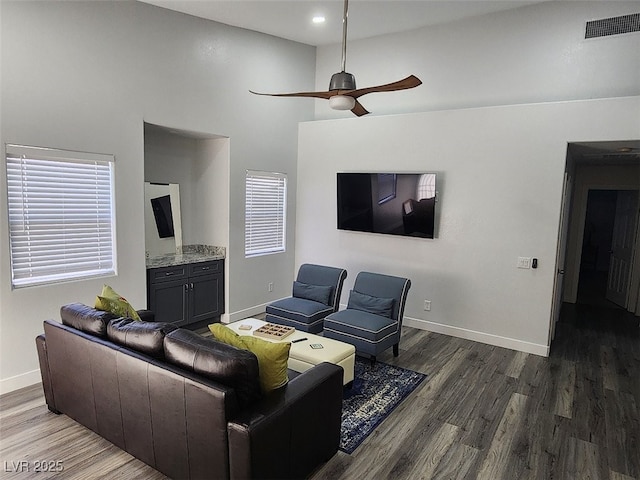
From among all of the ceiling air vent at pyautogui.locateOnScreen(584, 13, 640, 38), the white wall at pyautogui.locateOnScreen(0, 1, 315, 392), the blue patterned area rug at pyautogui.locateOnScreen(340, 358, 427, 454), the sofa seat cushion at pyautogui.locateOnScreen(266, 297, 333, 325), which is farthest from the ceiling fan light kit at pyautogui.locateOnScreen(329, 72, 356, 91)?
the ceiling air vent at pyautogui.locateOnScreen(584, 13, 640, 38)

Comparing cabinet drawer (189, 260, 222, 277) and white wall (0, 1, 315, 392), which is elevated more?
white wall (0, 1, 315, 392)

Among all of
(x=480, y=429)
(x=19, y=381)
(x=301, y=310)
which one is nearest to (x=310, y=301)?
(x=301, y=310)

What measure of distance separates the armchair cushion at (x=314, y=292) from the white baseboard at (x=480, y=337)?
1.38 meters

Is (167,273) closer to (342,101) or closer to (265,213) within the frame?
(265,213)

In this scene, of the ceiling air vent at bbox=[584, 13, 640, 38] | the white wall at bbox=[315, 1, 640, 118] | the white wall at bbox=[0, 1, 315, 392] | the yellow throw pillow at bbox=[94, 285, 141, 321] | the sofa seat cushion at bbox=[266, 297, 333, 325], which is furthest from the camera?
the sofa seat cushion at bbox=[266, 297, 333, 325]

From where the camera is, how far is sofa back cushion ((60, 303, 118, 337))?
9.13 feet

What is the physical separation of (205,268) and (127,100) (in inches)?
86.1

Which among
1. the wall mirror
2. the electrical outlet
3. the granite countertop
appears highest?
the wall mirror

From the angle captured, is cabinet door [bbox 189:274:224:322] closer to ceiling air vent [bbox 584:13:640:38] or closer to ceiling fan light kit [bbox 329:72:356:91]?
ceiling fan light kit [bbox 329:72:356:91]

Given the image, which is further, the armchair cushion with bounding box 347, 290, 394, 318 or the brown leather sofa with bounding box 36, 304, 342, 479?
the armchair cushion with bounding box 347, 290, 394, 318

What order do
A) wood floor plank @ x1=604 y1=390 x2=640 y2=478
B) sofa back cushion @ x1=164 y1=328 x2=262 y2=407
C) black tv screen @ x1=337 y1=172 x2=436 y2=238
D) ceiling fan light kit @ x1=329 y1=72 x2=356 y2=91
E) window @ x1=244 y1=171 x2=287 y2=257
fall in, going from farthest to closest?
window @ x1=244 y1=171 x2=287 y2=257 → black tv screen @ x1=337 y1=172 x2=436 y2=238 → ceiling fan light kit @ x1=329 y1=72 x2=356 y2=91 → wood floor plank @ x1=604 y1=390 x2=640 y2=478 → sofa back cushion @ x1=164 y1=328 x2=262 y2=407

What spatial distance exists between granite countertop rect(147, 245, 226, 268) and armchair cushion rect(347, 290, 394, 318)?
6.32 feet

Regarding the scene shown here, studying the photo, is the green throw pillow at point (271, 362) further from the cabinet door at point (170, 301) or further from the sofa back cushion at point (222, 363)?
the cabinet door at point (170, 301)

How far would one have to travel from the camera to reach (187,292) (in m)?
5.03
